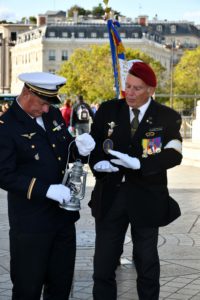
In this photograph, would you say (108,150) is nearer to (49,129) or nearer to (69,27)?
(49,129)

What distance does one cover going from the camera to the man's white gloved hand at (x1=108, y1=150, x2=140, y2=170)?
538 centimetres

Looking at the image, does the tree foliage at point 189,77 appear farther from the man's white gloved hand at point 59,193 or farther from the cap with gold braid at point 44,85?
the man's white gloved hand at point 59,193

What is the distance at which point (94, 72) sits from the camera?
95188 mm

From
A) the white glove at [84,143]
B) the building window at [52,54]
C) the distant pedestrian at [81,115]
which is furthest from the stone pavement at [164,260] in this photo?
the building window at [52,54]

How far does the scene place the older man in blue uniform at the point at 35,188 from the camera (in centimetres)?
498

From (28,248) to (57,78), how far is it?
3.64 feet

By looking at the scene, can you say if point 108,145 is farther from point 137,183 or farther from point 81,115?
point 81,115

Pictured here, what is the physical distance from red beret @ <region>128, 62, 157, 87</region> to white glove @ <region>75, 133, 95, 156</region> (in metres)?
0.62

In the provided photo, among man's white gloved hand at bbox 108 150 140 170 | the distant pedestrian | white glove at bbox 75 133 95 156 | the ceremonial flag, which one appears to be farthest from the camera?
the distant pedestrian

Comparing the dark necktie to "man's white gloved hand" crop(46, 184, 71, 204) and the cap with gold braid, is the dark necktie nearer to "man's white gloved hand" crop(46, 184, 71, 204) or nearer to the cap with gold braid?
the cap with gold braid

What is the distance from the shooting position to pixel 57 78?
17.2ft

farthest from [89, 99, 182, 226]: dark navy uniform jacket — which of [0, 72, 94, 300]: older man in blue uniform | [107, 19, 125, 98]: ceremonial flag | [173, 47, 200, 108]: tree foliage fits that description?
[173, 47, 200, 108]: tree foliage

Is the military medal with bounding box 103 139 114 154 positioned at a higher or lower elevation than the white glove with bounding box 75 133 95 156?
lower

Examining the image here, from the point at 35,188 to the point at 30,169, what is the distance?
0.54 feet
